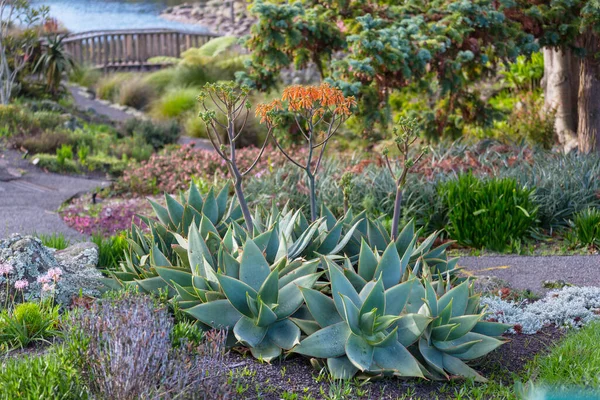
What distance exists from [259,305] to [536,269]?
331cm

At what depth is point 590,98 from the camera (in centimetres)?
1005

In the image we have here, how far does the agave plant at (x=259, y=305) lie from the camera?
353 centimetres

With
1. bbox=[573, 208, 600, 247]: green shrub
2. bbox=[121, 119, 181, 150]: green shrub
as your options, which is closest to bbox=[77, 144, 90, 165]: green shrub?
bbox=[121, 119, 181, 150]: green shrub

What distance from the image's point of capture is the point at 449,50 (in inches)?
374

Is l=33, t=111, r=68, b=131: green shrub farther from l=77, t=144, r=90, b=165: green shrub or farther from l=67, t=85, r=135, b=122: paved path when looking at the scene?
l=67, t=85, r=135, b=122: paved path

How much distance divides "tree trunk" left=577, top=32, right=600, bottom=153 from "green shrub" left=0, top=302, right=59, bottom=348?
8158mm

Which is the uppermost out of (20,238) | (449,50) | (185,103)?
(449,50)

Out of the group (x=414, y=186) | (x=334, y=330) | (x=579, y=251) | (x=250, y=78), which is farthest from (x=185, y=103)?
(x=334, y=330)

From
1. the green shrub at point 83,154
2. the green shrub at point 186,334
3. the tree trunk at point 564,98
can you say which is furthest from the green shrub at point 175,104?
the green shrub at point 186,334

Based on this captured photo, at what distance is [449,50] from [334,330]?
682cm

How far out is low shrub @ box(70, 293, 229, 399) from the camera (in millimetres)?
2857

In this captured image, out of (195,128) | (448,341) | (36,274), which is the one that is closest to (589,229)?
(448,341)

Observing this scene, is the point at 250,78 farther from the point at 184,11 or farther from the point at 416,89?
the point at 184,11

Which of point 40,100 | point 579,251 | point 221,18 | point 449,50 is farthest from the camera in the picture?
point 221,18
